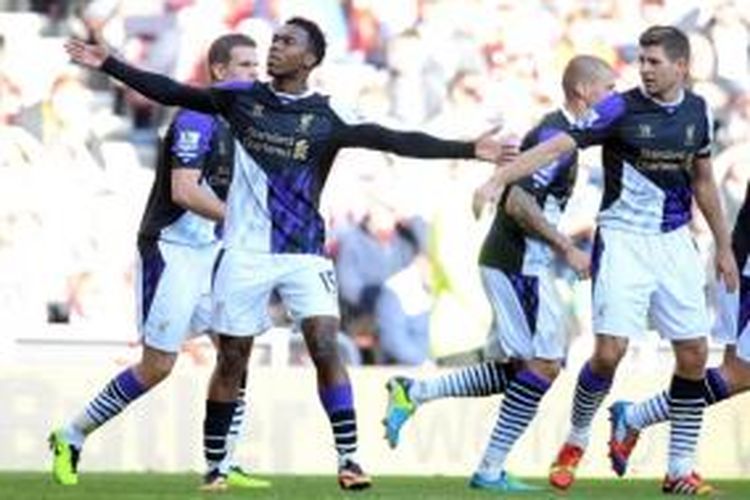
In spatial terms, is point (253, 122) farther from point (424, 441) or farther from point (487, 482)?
point (424, 441)

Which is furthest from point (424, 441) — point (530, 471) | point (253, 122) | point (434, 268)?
→ point (253, 122)

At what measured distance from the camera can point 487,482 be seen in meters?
14.5

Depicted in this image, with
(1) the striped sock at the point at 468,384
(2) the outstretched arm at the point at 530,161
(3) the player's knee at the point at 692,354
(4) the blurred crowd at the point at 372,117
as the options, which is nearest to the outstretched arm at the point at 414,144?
(2) the outstretched arm at the point at 530,161

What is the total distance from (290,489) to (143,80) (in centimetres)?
275

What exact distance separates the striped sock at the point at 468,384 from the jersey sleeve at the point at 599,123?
1920 mm

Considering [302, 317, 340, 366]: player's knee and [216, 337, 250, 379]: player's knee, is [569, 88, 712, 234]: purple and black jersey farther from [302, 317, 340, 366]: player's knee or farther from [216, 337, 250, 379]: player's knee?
[216, 337, 250, 379]: player's knee

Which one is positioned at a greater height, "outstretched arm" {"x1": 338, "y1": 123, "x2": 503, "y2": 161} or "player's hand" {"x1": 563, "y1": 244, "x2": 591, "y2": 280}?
"outstretched arm" {"x1": 338, "y1": 123, "x2": 503, "y2": 161}

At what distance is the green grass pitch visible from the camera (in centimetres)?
1320

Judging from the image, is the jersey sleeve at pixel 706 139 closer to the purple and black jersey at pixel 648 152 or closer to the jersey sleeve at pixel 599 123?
the purple and black jersey at pixel 648 152

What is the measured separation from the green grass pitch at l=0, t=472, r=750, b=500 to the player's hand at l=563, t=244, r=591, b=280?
3.92 feet

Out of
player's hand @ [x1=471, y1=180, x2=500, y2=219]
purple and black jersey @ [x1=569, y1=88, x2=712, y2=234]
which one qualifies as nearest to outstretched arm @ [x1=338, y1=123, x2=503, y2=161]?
player's hand @ [x1=471, y1=180, x2=500, y2=219]

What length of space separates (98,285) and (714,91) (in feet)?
18.2

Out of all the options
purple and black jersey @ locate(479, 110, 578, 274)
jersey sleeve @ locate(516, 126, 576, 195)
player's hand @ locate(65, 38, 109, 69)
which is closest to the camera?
player's hand @ locate(65, 38, 109, 69)

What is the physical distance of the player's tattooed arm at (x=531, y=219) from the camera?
549 inches
